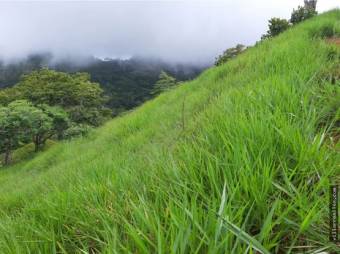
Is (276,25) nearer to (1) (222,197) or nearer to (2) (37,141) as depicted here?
(1) (222,197)

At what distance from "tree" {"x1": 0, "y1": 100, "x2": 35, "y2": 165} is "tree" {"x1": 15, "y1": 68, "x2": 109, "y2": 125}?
340 inches

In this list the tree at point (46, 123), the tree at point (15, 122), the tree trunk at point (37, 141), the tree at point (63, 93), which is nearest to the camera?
the tree at point (15, 122)

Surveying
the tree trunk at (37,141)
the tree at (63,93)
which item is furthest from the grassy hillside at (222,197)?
the tree at (63,93)

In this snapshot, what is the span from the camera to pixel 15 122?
27.5m

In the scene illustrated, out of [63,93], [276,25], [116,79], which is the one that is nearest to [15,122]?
[63,93]

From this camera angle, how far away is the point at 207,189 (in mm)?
1740

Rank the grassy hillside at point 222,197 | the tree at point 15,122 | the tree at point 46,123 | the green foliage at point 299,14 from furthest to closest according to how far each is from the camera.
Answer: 1. the tree at point 46,123
2. the tree at point 15,122
3. the green foliage at point 299,14
4. the grassy hillside at point 222,197

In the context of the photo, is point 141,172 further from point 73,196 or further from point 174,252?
point 174,252

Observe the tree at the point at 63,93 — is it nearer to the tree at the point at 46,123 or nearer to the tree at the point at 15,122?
the tree at the point at 46,123

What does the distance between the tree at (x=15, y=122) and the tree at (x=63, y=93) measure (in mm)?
8647

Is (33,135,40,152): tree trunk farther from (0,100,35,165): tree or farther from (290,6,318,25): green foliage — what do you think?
(290,6,318,25): green foliage

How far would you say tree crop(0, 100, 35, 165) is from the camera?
27281 mm

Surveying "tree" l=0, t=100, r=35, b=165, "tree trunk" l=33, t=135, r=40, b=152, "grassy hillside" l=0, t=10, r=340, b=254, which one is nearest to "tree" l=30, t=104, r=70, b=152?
"tree trunk" l=33, t=135, r=40, b=152

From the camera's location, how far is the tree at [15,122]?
1074 inches
